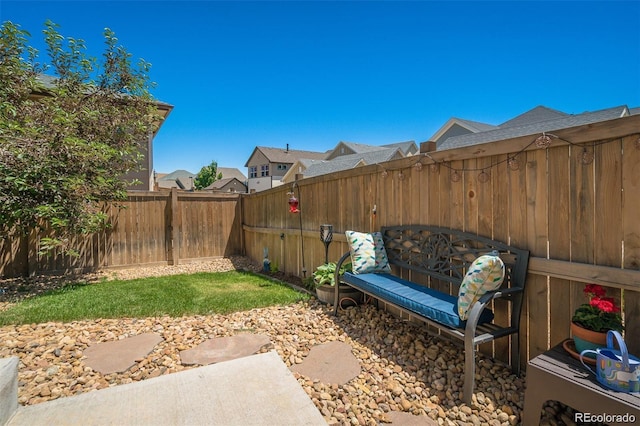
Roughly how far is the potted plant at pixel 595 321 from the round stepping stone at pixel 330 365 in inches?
61.4

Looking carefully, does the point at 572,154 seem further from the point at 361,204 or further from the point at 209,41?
the point at 209,41

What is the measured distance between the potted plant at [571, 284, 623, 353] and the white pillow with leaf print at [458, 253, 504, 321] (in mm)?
488

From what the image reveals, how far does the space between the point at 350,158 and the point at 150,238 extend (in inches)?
Result: 638

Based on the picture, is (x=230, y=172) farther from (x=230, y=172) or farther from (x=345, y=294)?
(x=345, y=294)

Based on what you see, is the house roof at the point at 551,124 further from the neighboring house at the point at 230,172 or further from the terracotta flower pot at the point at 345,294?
the neighboring house at the point at 230,172

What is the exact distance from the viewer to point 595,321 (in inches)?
72.0

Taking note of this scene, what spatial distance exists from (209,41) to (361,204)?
7.04 meters

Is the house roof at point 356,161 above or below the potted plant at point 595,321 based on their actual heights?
above

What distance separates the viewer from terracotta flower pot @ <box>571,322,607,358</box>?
1.76 metres

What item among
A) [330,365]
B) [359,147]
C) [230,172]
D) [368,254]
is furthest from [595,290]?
[230,172]

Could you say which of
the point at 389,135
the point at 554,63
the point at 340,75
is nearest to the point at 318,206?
the point at 340,75

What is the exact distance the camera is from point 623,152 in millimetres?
1935

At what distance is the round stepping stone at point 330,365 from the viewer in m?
2.45

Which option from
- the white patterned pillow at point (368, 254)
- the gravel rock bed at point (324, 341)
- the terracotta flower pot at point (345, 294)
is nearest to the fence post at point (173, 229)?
the gravel rock bed at point (324, 341)
